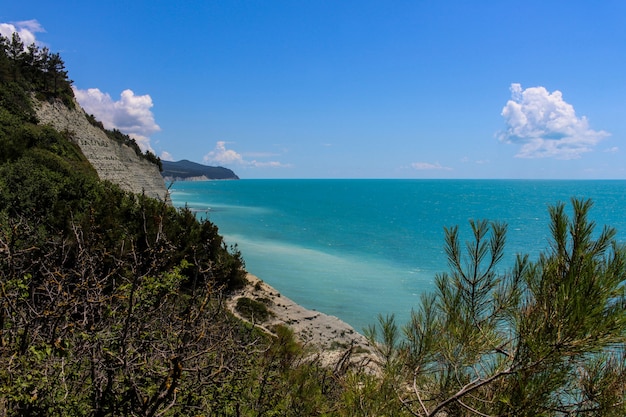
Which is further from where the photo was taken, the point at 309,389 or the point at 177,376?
the point at 309,389

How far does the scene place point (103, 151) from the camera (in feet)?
105

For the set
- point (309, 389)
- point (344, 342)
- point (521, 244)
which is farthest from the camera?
point (521, 244)

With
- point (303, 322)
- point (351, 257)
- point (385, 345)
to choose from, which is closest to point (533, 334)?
point (385, 345)

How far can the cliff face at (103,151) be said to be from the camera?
2963cm

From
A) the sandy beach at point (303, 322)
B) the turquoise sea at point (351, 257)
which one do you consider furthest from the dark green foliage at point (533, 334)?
the sandy beach at point (303, 322)

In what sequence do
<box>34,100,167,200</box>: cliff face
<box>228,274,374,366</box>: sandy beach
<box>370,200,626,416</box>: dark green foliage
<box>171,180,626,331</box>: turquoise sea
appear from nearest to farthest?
<box>370,200,626,416</box>: dark green foliage, <box>228,274,374,366</box>: sandy beach, <box>171,180,626,331</box>: turquoise sea, <box>34,100,167,200</box>: cliff face

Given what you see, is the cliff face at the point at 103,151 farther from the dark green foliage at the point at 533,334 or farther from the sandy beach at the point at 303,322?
the dark green foliage at the point at 533,334

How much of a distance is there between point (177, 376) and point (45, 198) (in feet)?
59.7

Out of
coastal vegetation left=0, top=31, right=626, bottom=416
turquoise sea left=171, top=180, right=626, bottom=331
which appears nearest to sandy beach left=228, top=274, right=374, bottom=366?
turquoise sea left=171, top=180, right=626, bottom=331

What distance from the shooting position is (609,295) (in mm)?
2854

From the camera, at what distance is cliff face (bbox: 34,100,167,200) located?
2963 centimetres

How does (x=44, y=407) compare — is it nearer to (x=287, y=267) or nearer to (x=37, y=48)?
(x=287, y=267)

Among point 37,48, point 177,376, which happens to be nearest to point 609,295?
point 177,376

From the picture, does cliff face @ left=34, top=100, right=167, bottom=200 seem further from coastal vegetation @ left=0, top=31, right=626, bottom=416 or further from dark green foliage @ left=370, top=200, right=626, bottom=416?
dark green foliage @ left=370, top=200, right=626, bottom=416
